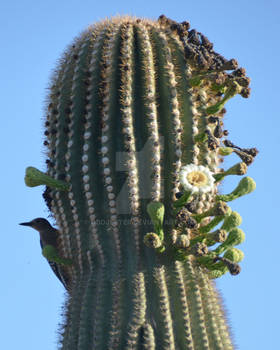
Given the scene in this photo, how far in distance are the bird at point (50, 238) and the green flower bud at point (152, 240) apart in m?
1.60

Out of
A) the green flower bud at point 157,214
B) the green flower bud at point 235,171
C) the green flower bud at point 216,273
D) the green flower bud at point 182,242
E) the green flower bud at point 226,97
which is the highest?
the green flower bud at point 226,97

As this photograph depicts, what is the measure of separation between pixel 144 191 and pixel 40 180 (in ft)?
4.60

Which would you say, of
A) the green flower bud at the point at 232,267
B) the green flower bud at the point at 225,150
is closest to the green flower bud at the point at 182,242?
the green flower bud at the point at 232,267

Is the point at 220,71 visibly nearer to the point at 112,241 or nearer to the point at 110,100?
the point at 110,100

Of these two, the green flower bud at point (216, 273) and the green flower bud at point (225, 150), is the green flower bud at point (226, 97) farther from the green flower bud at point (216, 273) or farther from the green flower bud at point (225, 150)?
the green flower bud at point (216, 273)

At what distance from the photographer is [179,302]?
852 cm

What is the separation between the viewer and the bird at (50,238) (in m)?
9.84

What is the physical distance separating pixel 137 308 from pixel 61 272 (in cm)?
170

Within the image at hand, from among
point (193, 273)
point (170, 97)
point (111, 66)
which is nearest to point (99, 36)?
point (111, 66)

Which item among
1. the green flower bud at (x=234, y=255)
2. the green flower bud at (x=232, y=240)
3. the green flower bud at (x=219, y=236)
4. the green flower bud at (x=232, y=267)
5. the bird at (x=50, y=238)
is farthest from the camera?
the bird at (x=50, y=238)

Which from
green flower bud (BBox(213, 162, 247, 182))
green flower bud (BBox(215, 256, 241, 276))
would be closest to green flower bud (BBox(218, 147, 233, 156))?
green flower bud (BBox(213, 162, 247, 182))

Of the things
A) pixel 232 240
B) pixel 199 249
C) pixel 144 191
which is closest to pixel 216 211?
pixel 232 240

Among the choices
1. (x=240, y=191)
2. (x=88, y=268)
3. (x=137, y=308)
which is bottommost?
(x=137, y=308)

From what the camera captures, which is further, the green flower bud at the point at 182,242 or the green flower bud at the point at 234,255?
the green flower bud at the point at 234,255
